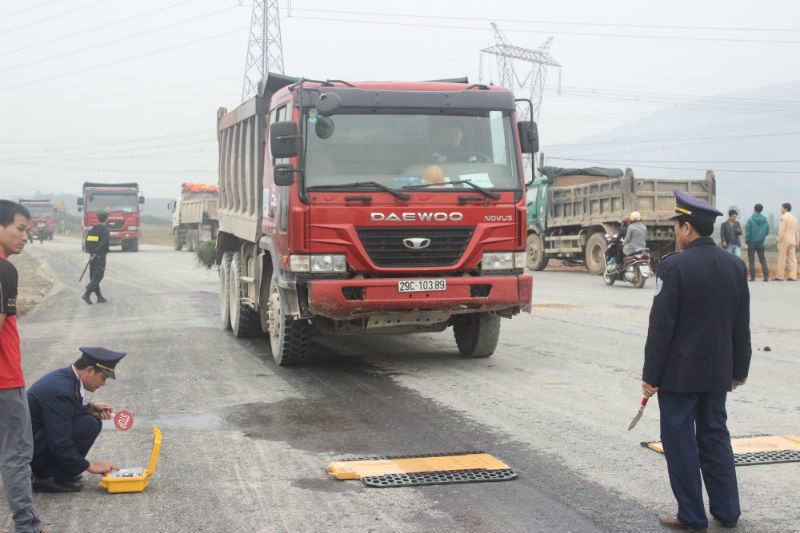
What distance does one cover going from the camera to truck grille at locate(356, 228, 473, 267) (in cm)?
791

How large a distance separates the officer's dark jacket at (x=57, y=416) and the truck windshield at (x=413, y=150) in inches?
141

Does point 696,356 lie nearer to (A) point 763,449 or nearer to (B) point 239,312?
(A) point 763,449

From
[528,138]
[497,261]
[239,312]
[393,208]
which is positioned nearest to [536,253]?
[239,312]

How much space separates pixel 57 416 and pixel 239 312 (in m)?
6.57

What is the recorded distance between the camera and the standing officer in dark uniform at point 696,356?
164 inches

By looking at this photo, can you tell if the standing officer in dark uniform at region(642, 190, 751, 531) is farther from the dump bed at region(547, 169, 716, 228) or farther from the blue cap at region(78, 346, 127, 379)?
the dump bed at region(547, 169, 716, 228)

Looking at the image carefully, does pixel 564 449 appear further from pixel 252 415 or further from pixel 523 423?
pixel 252 415

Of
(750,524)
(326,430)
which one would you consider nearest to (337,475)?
(326,430)

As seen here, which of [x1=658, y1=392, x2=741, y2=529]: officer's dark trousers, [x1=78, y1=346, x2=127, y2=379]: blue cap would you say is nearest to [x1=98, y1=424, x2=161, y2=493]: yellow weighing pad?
[x1=78, y1=346, x2=127, y2=379]: blue cap

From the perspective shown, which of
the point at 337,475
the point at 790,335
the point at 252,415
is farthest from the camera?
the point at 790,335

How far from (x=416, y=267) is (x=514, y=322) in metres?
5.04

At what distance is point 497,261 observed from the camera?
8242 millimetres

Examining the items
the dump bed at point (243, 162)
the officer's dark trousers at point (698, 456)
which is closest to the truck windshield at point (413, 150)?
the dump bed at point (243, 162)

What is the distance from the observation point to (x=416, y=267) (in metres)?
8.00
